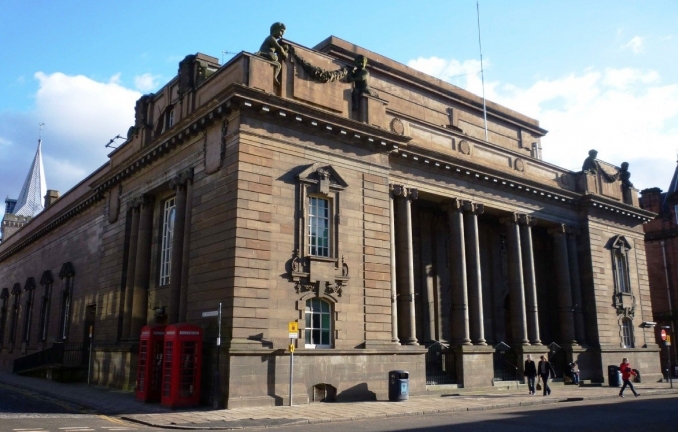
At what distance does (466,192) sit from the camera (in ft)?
94.8

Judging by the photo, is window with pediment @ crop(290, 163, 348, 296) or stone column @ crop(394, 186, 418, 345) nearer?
window with pediment @ crop(290, 163, 348, 296)

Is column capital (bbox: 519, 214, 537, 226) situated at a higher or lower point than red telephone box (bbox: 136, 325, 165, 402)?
higher

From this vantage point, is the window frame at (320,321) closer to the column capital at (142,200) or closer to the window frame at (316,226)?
the window frame at (316,226)

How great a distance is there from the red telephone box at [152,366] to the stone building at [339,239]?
1.39 m

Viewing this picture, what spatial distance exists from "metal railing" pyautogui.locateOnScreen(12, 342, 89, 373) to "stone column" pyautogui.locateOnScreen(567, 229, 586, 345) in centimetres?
2678

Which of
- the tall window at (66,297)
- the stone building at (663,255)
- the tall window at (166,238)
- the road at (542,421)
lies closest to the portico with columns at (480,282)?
the road at (542,421)

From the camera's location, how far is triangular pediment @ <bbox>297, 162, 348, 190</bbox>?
2173cm

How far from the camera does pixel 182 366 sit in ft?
62.5

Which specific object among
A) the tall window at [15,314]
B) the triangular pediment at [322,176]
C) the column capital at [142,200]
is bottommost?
the tall window at [15,314]

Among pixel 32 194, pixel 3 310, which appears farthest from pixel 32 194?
pixel 3 310

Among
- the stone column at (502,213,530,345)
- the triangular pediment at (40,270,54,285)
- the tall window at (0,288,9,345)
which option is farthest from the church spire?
the stone column at (502,213,530,345)

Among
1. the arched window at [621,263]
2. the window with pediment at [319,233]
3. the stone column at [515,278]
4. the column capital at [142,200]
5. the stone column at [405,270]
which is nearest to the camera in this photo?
the window with pediment at [319,233]

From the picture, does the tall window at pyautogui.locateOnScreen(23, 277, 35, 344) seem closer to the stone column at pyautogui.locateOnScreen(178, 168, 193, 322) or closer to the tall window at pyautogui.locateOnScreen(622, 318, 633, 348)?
the stone column at pyautogui.locateOnScreen(178, 168, 193, 322)

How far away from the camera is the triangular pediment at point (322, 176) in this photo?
21734 mm
